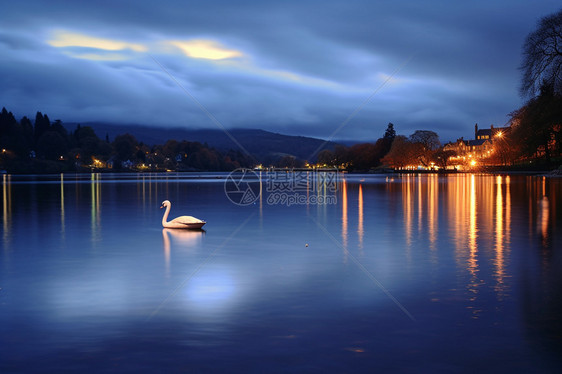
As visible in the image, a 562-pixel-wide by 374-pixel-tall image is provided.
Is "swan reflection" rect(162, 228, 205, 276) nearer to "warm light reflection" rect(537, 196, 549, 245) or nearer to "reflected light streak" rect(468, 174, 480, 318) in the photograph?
"reflected light streak" rect(468, 174, 480, 318)

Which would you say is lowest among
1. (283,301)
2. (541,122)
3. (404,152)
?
(283,301)

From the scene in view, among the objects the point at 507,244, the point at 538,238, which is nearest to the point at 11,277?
the point at 507,244

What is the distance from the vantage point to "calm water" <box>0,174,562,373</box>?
25.2ft

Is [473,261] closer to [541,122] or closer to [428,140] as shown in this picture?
[541,122]

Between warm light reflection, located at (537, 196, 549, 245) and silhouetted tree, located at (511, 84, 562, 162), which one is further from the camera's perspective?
silhouetted tree, located at (511, 84, 562, 162)

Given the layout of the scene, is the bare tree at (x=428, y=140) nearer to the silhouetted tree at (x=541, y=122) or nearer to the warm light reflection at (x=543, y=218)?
the silhouetted tree at (x=541, y=122)

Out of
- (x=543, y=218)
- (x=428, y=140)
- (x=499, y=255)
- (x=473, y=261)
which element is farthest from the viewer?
(x=428, y=140)

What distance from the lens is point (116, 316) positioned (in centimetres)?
976

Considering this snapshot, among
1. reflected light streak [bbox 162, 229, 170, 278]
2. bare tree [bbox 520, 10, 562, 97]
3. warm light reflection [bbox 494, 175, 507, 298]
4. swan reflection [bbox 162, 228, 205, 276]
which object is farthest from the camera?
bare tree [bbox 520, 10, 562, 97]

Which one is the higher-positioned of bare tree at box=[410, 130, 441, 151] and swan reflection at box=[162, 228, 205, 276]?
bare tree at box=[410, 130, 441, 151]

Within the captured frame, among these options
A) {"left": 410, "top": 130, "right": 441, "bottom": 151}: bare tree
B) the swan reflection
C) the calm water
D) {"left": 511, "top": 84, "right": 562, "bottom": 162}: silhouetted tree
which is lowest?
the calm water

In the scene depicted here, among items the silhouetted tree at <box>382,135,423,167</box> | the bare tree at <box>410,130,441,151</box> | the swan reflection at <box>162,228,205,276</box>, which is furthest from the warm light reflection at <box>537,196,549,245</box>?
the bare tree at <box>410,130,441,151</box>

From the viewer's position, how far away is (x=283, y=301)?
35.5 feet

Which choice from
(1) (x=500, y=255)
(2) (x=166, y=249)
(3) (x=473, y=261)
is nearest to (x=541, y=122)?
(1) (x=500, y=255)
